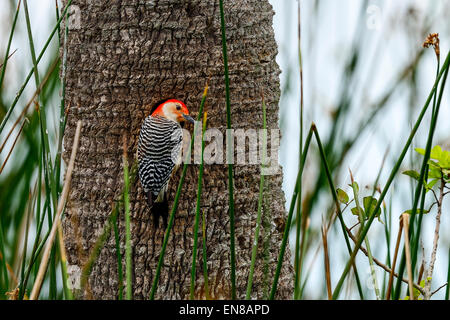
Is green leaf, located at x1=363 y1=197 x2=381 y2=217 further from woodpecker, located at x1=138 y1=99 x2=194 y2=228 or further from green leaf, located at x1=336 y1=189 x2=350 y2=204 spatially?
woodpecker, located at x1=138 y1=99 x2=194 y2=228

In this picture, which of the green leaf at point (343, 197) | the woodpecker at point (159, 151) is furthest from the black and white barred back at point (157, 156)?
the green leaf at point (343, 197)

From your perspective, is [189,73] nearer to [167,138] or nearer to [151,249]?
[167,138]

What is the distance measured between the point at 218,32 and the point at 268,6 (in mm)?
303

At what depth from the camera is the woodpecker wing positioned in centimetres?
205

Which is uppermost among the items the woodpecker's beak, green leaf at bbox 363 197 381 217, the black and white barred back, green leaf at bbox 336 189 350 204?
the woodpecker's beak

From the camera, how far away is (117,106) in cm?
211

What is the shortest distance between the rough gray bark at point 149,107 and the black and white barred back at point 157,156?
52 millimetres

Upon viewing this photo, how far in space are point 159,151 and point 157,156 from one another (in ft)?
0.06

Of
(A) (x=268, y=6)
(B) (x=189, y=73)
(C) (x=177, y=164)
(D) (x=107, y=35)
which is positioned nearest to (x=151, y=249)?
(C) (x=177, y=164)

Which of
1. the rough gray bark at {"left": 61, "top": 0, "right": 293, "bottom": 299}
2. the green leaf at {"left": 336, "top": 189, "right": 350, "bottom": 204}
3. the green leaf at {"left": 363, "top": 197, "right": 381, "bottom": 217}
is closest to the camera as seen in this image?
the green leaf at {"left": 363, "top": 197, "right": 381, "bottom": 217}

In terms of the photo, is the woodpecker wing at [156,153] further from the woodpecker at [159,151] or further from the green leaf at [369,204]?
the green leaf at [369,204]

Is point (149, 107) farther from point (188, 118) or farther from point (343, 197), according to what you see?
point (343, 197)

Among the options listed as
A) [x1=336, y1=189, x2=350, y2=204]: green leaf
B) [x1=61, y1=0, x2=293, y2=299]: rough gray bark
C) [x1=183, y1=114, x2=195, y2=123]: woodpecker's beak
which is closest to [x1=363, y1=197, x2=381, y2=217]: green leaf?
[x1=336, y1=189, x2=350, y2=204]: green leaf

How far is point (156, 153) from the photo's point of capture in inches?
82.1
